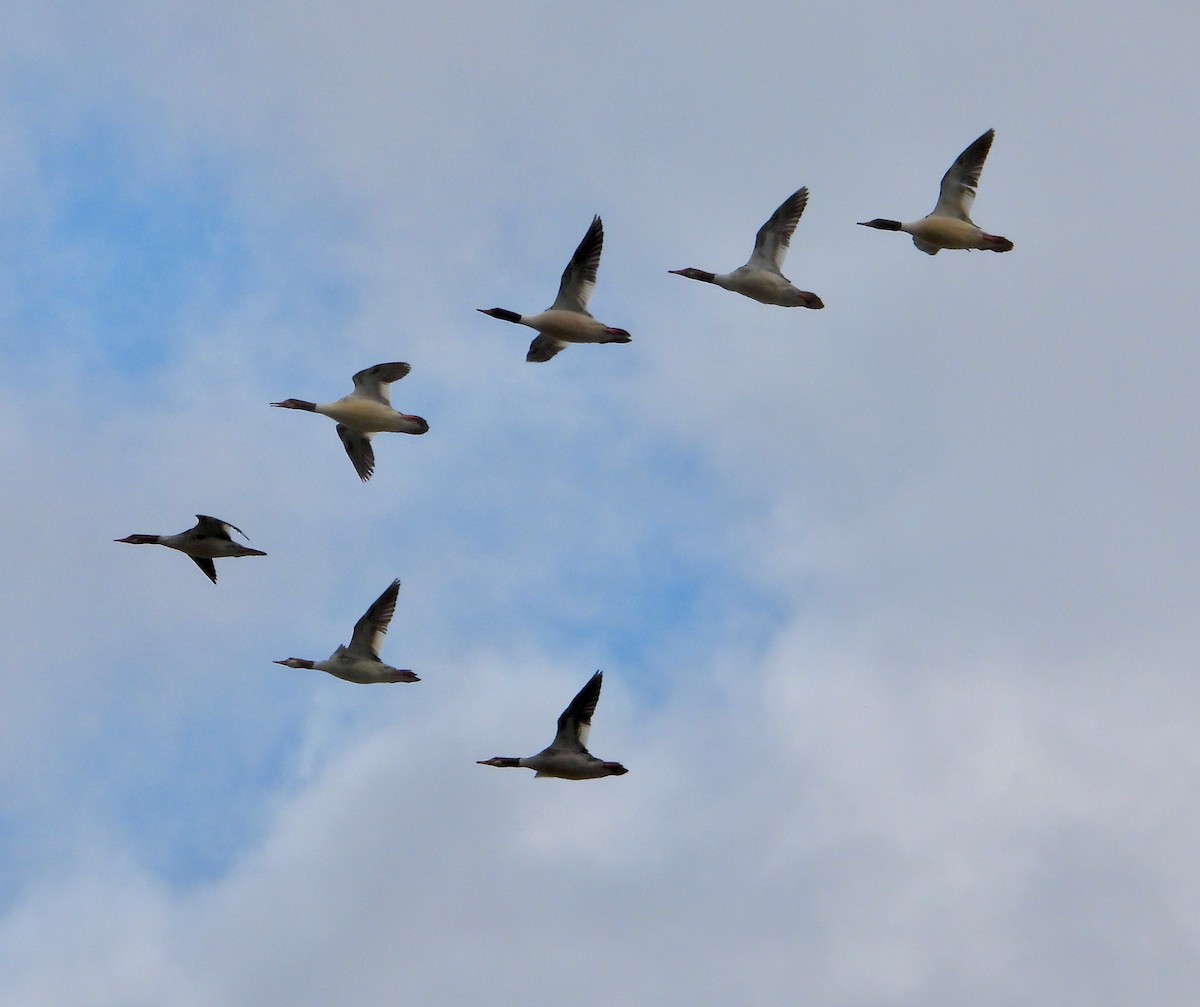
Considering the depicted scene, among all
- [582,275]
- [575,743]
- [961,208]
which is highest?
[961,208]

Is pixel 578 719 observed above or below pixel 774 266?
below

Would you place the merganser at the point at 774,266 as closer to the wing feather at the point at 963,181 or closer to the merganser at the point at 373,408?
the wing feather at the point at 963,181

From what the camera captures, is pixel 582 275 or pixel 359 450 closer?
pixel 582 275

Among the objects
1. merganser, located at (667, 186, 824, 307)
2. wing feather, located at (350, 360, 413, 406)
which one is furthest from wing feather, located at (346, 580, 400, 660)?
merganser, located at (667, 186, 824, 307)

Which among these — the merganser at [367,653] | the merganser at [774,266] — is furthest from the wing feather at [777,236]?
the merganser at [367,653]

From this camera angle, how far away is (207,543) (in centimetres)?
3841

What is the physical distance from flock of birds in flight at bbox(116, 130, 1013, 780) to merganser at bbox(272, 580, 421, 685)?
0.02 m

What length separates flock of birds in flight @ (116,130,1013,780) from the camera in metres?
37.3

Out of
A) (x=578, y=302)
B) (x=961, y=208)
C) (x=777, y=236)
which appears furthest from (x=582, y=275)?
(x=961, y=208)

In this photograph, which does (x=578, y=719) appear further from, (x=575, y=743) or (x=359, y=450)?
(x=359, y=450)

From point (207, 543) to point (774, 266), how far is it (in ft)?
41.9

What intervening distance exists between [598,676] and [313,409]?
901 cm

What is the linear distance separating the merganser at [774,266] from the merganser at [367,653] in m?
9.85

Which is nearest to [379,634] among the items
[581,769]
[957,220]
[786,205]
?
[581,769]
